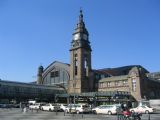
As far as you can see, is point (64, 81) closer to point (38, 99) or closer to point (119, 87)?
point (38, 99)

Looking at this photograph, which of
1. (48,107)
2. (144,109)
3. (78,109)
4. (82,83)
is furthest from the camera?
(82,83)

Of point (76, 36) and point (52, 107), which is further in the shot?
point (76, 36)

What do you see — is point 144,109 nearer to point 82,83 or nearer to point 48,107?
point 48,107

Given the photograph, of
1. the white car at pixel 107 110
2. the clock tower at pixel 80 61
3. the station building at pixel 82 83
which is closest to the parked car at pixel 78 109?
the white car at pixel 107 110

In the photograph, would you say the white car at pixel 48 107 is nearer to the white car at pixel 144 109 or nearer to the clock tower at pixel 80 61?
the white car at pixel 144 109

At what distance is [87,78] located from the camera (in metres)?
97.2

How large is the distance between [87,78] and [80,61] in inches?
232

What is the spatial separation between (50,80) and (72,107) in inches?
2242

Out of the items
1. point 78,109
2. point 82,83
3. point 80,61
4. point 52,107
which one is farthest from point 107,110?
point 80,61

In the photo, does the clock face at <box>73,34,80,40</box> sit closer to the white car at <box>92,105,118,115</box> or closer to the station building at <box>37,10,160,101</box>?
the station building at <box>37,10,160,101</box>

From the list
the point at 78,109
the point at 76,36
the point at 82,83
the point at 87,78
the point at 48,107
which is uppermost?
the point at 76,36

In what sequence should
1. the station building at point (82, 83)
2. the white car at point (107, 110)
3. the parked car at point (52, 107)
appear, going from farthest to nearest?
1. the station building at point (82, 83)
2. the parked car at point (52, 107)
3. the white car at point (107, 110)

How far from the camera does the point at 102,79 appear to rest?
97625 mm

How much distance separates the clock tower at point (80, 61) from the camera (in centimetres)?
9612
